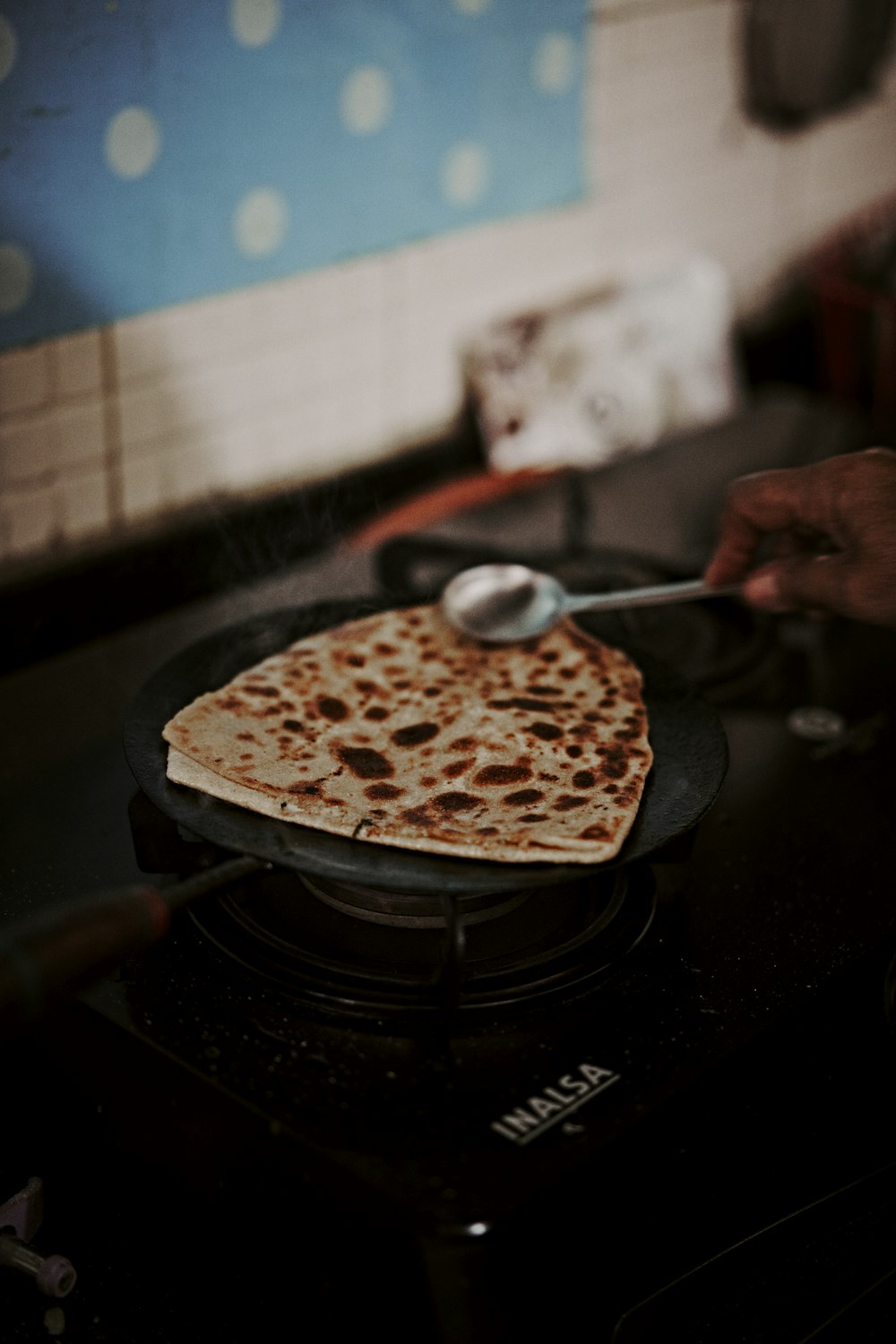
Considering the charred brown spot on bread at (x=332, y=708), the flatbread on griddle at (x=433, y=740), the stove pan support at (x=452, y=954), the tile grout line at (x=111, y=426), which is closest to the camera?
the stove pan support at (x=452, y=954)

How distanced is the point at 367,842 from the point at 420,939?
0.42ft

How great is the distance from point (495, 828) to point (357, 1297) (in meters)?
0.37

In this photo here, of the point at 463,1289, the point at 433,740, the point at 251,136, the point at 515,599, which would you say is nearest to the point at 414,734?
the point at 433,740

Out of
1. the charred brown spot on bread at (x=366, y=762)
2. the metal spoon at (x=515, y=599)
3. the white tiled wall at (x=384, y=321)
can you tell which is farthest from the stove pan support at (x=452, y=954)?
the white tiled wall at (x=384, y=321)

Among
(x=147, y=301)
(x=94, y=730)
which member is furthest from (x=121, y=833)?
(x=147, y=301)

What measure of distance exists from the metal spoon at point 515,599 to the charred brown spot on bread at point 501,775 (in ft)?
0.83

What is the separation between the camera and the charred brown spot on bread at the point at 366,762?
1.20 m

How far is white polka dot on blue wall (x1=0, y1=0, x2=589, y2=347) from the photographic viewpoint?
1.66 metres

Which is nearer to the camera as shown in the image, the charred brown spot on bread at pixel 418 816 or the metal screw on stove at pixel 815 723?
the charred brown spot on bread at pixel 418 816

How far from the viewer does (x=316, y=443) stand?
2.23m

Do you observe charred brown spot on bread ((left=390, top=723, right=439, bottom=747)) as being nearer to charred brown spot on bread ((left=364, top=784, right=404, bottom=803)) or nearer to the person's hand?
charred brown spot on bread ((left=364, top=784, right=404, bottom=803))

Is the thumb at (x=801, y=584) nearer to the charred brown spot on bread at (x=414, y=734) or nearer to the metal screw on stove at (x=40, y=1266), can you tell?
the charred brown spot on bread at (x=414, y=734)

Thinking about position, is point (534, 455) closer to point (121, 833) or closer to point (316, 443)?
point (316, 443)

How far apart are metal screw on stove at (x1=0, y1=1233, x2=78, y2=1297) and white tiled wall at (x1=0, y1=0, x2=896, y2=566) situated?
1071 mm
